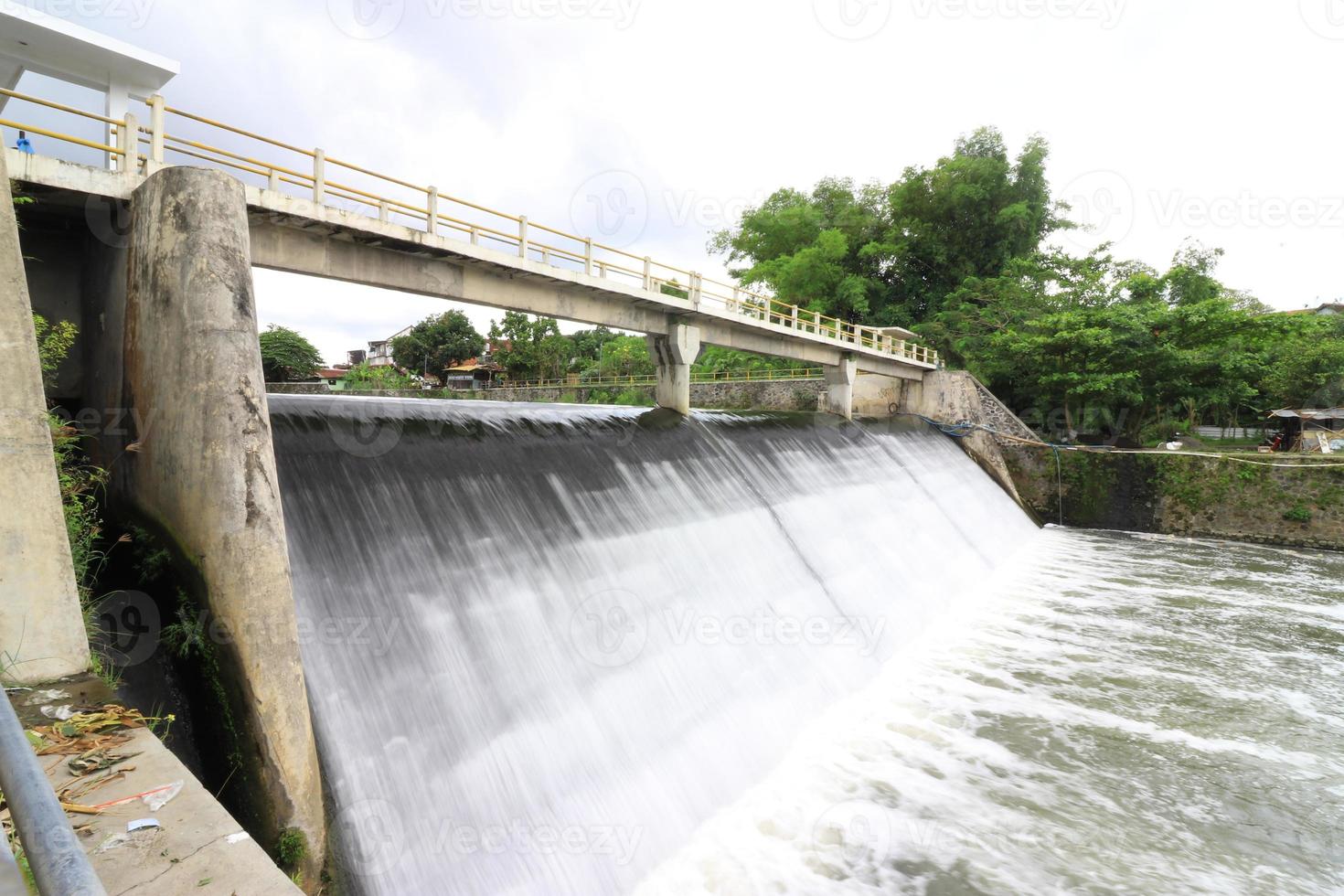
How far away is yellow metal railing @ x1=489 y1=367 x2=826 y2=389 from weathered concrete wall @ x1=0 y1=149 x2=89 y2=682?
30.6 meters

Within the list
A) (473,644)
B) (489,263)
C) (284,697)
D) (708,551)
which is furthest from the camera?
(489,263)

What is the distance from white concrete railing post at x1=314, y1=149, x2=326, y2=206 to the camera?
862 cm

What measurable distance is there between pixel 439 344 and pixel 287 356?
14.0 m

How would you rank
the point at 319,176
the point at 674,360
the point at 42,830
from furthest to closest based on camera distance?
the point at 674,360
the point at 319,176
the point at 42,830

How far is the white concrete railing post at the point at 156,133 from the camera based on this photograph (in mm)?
7176

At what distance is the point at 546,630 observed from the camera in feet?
20.5

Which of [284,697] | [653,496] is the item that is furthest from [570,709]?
[653,496]

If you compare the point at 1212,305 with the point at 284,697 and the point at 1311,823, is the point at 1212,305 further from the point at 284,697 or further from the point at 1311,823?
the point at 284,697

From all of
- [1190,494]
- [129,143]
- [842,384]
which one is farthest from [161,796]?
[1190,494]

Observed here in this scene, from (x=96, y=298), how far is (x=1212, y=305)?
3306 cm

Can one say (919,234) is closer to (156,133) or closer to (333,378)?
(156,133)

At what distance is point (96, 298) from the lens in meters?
6.52

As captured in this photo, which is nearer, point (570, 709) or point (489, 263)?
point (570, 709)

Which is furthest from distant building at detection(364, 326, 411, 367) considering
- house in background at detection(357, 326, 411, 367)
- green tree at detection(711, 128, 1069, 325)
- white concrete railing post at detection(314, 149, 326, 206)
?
white concrete railing post at detection(314, 149, 326, 206)
